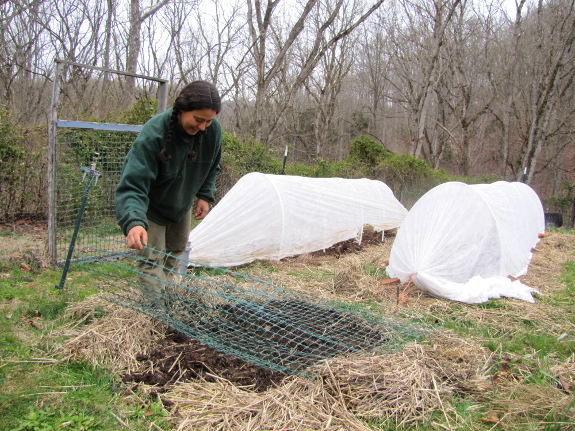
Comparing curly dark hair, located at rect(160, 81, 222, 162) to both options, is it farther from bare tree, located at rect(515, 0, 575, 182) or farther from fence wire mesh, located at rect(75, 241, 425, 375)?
bare tree, located at rect(515, 0, 575, 182)

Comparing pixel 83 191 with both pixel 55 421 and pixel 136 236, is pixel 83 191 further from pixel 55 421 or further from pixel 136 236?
pixel 55 421

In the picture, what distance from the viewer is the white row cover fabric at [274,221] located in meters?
5.18

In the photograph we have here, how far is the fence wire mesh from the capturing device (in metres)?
2.35

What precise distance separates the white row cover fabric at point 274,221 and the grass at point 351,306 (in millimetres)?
1061

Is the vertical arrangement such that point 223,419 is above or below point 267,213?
below

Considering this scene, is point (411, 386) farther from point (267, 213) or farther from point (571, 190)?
point (571, 190)

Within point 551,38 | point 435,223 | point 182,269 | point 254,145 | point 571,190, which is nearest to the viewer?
point 182,269

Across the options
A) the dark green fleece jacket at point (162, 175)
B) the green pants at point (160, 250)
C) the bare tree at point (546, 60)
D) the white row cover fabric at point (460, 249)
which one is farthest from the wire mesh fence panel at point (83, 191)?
the bare tree at point (546, 60)

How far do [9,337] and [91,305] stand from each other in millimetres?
511

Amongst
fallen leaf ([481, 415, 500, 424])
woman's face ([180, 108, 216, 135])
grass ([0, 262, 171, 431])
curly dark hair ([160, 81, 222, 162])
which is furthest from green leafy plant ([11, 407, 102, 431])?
fallen leaf ([481, 415, 500, 424])

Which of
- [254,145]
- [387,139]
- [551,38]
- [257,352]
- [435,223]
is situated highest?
[551,38]

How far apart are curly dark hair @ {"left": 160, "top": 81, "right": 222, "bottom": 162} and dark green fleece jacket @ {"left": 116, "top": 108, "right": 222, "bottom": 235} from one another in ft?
0.14

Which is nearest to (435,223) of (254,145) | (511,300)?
(511,300)

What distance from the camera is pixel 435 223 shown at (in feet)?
15.5
